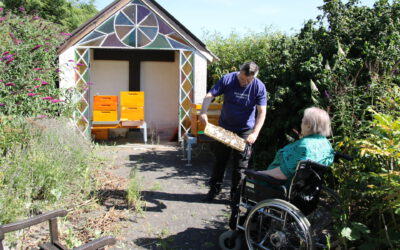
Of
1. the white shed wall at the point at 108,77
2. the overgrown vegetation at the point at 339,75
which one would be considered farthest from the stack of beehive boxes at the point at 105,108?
the overgrown vegetation at the point at 339,75

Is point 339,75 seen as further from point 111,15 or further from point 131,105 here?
point 111,15

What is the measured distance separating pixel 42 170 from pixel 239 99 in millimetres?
2613

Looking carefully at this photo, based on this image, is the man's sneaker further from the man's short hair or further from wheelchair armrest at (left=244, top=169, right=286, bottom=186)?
wheelchair armrest at (left=244, top=169, right=286, bottom=186)

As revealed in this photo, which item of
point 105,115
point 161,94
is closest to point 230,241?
point 105,115

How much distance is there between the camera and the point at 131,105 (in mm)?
9547

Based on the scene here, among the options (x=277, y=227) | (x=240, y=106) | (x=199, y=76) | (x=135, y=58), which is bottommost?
(x=277, y=227)

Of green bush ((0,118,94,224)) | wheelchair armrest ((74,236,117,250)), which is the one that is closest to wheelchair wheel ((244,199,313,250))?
wheelchair armrest ((74,236,117,250))

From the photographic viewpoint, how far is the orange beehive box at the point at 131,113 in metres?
9.52

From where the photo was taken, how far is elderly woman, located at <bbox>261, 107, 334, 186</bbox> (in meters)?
3.24

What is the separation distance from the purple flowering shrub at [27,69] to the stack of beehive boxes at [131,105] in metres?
1.70

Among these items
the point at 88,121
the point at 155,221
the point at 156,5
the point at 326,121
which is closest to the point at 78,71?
the point at 88,121

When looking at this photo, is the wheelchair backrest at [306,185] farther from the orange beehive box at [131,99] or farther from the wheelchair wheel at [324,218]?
the orange beehive box at [131,99]

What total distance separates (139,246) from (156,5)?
7.14 m

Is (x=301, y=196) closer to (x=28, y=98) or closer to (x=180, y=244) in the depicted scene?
(x=180, y=244)
